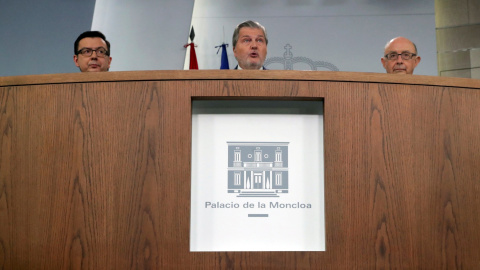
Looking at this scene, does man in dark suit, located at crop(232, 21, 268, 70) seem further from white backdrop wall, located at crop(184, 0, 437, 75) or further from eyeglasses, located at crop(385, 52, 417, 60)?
white backdrop wall, located at crop(184, 0, 437, 75)

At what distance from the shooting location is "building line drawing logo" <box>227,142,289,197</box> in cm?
140

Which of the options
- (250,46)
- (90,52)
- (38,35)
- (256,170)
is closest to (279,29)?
(38,35)

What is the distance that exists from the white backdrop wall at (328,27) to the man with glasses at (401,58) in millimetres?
1837

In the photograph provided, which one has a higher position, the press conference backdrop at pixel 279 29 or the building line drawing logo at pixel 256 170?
the press conference backdrop at pixel 279 29

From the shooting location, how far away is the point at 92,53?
2.44 m

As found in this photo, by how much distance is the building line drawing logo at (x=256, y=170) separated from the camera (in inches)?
55.1

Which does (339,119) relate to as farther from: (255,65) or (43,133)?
(255,65)

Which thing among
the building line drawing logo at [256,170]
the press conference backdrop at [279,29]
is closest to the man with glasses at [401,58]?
the building line drawing logo at [256,170]

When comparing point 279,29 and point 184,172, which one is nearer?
point 184,172

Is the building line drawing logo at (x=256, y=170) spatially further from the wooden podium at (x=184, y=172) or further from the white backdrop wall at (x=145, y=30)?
the white backdrop wall at (x=145, y=30)

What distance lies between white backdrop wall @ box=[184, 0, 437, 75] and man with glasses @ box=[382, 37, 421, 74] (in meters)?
1.84

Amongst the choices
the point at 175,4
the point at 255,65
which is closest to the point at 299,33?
the point at 175,4

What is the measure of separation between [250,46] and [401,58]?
28.4 inches

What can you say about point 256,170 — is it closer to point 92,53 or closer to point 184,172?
point 184,172
